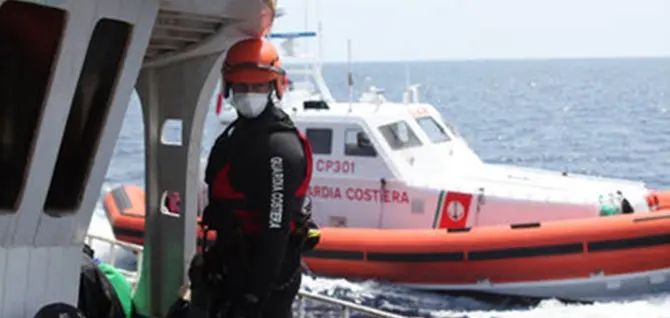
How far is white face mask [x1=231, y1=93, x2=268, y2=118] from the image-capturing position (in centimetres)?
292

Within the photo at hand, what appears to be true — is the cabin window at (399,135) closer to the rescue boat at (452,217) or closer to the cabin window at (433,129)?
the rescue boat at (452,217)

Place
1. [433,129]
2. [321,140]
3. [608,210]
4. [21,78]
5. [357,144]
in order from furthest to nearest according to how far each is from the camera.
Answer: [433,129] < [321,140] < [357,144] < [608,210] < [21,78]

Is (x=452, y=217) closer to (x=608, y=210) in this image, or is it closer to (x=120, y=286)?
(x=608, y=210)

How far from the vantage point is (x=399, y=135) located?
36.2 ft

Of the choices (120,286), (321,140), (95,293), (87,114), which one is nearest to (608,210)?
(321,140)

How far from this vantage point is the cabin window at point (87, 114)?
2586mm

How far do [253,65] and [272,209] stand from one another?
428 millimetres

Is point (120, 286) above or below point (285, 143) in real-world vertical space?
below

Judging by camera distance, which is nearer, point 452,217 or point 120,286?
point 120,286

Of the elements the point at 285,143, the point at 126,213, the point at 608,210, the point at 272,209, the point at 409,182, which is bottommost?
the point at 126,213

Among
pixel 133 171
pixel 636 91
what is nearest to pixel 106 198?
pixel 133 171

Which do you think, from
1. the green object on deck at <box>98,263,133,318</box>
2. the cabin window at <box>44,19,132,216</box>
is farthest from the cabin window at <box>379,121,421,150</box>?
the cabin window at <box>44,19,132,216</box>

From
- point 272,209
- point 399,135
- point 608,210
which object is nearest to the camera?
point 272,209

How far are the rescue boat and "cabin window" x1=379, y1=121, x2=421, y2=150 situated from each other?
0.05 ft
